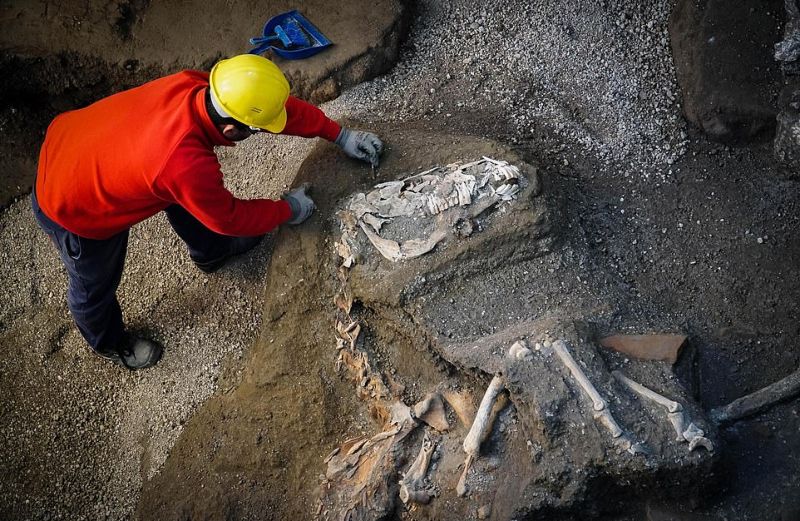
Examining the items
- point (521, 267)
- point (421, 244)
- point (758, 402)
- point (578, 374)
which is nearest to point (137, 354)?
point (421, 244)

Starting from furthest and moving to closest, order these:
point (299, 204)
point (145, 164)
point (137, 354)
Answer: point (137, 354) < point (299, 204) < point (145, 164)

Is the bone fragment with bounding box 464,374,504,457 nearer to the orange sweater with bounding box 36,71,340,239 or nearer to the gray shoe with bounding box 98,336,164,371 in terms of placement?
the orange sweater with bounding box 36,71,340,239

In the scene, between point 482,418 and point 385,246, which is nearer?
point 482,418

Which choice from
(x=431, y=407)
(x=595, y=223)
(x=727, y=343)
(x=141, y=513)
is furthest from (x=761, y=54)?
(x=141, y=513)

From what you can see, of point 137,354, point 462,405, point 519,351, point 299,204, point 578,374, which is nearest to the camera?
point 578,374

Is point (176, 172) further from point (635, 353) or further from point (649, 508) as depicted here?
point (649, 508)

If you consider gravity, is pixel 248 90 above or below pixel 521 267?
above

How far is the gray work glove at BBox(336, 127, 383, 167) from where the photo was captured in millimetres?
3715

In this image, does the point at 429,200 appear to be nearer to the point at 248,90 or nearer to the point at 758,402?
the point at 248,90

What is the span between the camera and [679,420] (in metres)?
2.76

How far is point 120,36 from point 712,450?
4.23 metres

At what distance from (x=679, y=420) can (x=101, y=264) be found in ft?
9.47

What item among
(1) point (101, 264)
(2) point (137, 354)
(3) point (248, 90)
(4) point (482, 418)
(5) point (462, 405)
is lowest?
(2) point (137, 354)

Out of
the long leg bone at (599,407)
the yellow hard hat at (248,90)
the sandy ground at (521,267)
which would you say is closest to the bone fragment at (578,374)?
the long leg bone at (599,407)
